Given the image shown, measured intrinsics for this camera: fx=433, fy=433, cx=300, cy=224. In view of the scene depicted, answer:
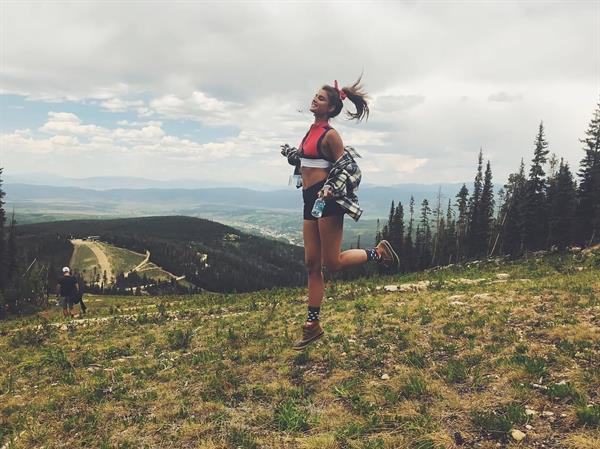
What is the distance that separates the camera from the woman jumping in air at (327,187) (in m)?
6.73

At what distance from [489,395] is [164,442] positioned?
150 inches

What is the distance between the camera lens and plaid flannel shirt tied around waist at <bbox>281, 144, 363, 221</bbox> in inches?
260

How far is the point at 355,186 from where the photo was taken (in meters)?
6.93

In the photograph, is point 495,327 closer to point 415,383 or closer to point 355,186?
point 415,383

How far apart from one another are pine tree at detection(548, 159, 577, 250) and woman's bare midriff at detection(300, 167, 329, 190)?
57.8 m

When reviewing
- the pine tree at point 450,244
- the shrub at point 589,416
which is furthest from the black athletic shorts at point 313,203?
the pine tree at point 450,244

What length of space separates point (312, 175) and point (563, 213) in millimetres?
59422

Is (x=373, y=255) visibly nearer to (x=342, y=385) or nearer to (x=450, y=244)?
(x=342, y=385)

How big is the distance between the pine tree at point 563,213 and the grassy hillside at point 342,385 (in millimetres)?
53557

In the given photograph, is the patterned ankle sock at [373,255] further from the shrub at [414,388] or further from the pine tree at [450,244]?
the pine tree at [450,244]

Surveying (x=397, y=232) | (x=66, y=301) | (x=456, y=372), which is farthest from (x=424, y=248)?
(x=456, y=372)

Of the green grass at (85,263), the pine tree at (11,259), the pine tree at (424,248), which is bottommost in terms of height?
the green grass at (85,263)

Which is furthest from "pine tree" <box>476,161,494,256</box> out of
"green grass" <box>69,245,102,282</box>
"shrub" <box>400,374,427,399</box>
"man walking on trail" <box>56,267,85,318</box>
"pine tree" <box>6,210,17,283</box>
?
"green grass" <box>69,245,102,282</box>

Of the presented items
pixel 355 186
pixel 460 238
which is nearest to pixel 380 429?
pixel 355 186
